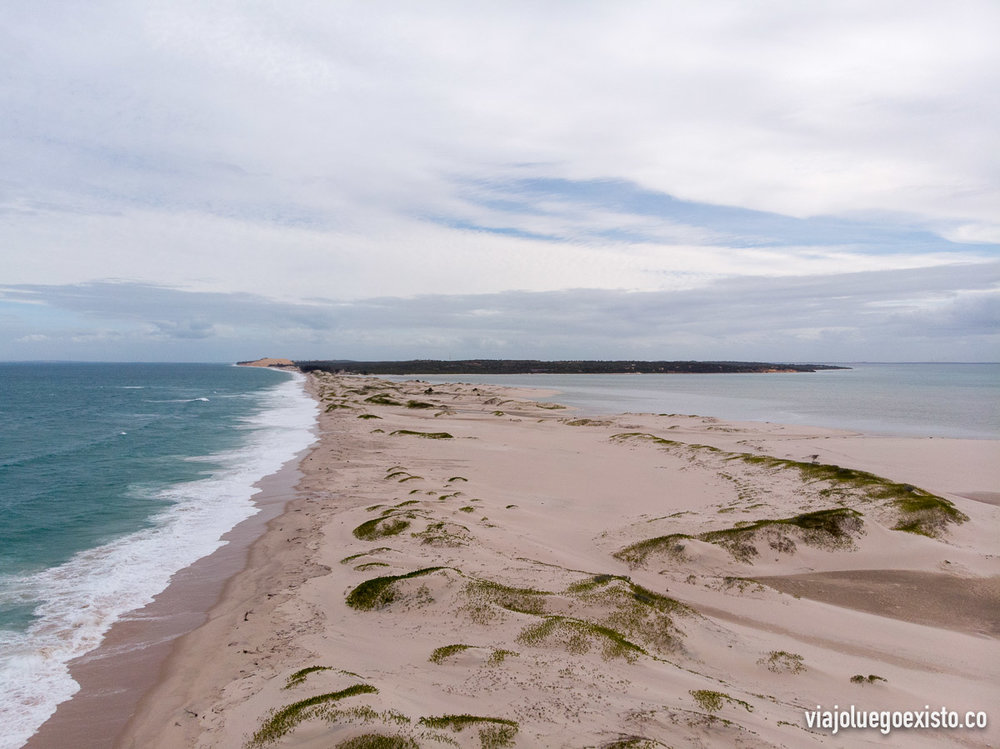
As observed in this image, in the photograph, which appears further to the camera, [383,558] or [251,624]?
[383,558]

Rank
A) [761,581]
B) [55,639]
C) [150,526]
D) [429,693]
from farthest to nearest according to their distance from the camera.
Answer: [150,526], [761,581], [55,639], [429,693]

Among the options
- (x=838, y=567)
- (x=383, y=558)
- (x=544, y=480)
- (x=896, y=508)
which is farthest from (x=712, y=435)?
(x=383, y=558)

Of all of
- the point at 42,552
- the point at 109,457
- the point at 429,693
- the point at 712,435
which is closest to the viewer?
the point at 429,693

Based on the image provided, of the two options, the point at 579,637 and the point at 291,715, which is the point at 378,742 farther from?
the point at 579,637

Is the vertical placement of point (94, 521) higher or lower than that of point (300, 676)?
lower

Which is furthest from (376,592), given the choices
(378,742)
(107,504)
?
(107,504)

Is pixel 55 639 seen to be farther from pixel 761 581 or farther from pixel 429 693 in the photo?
pixel 761 581

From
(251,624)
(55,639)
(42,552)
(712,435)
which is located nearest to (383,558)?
(251,624)

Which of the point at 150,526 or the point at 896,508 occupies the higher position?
the point at 896,508

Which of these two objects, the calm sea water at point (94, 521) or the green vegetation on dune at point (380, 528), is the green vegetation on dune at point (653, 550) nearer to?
the green vegetation on dune at point (380, 528)
